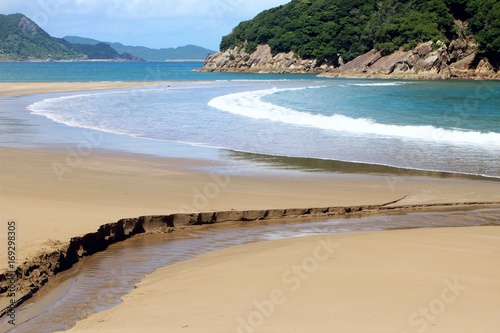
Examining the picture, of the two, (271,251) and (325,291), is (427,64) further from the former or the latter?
(325,291)

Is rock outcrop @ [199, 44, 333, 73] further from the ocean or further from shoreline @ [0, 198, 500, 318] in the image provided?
shoreline @ [0, 198, 500, 318]

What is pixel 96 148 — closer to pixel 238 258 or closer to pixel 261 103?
pixel 238 258

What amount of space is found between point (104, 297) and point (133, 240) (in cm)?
246

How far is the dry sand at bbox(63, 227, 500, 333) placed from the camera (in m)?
5.51

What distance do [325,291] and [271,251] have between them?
5.96 feet

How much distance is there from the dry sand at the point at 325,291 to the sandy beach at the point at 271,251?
2 cm

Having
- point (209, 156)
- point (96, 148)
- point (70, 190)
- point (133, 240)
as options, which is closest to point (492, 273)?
point (133, 240)

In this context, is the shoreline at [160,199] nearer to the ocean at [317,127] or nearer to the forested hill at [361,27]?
the ocean at [317,127]

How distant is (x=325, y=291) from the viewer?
6.32m

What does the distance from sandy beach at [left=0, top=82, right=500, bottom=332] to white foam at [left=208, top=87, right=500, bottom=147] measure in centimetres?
820

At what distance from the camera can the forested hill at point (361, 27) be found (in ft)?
339

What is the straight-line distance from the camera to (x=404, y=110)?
34.2 metres

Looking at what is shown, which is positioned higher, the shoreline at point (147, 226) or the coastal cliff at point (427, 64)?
the coastal cliff at point (427, 64)

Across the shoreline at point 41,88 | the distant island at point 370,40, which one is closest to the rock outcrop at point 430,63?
the distant island at point 370,40
